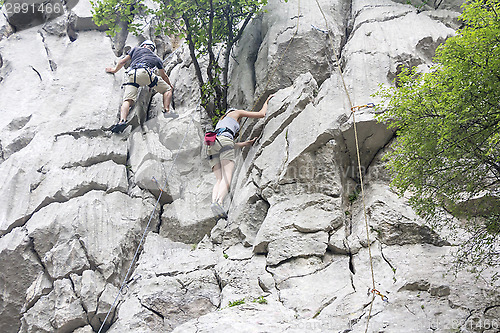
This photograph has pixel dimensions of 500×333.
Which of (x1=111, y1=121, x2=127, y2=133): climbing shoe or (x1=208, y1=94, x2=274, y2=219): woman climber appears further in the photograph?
(x1=111, y1=121, x2=127, y2=133): climbing shoe

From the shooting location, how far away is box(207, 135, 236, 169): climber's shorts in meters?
8.15

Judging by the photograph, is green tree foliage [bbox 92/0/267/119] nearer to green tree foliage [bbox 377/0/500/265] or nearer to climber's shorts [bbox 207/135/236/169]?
climber's shorts [bbox 207/135/236/169]

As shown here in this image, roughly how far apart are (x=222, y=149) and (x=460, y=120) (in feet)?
16.2

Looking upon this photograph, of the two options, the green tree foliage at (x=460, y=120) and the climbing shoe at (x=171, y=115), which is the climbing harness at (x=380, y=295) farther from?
the climbing shoe at (x=171, y=115)

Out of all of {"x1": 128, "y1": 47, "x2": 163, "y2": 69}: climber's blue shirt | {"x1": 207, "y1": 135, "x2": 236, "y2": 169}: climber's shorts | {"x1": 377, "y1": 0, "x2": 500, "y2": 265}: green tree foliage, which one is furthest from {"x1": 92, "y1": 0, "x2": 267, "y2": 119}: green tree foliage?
{"x1": 377, "y1": 0, "x2": 500, "y2": 265}: green tree foliage

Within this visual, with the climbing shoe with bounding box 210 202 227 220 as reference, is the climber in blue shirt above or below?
above

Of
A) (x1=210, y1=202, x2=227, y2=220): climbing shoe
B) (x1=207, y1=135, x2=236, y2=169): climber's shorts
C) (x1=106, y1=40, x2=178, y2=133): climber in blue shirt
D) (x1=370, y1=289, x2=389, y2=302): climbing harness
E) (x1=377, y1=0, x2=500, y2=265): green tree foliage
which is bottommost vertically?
(x1=210, y1=202, x2=227, y2=220): climbing shoe

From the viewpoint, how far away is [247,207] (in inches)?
278

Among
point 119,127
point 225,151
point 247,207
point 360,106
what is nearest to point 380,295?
point 247,207

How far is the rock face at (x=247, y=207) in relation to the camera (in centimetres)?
512

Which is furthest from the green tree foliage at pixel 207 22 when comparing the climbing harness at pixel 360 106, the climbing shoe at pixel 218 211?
the climbing harness at pixel 360 106

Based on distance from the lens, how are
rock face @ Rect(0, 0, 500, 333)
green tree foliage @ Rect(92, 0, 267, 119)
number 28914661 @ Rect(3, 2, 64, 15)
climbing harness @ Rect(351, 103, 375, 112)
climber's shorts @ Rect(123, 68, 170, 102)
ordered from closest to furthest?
rock face @ Rect(0, 0, 500, 333) < climbing harness @ Rect(351, 103, 375, 112) < green tree foliage @ Rect(92, 0, 267, 119) < climber's shorts @ Rect(123, 68, 170, 102) < number 28914661 @ Rect(3, 2, 64, 15)

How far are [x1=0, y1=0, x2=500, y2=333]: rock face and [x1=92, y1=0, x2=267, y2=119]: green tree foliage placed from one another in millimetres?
375

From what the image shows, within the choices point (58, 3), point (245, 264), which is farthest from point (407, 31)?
point (58, 3)
